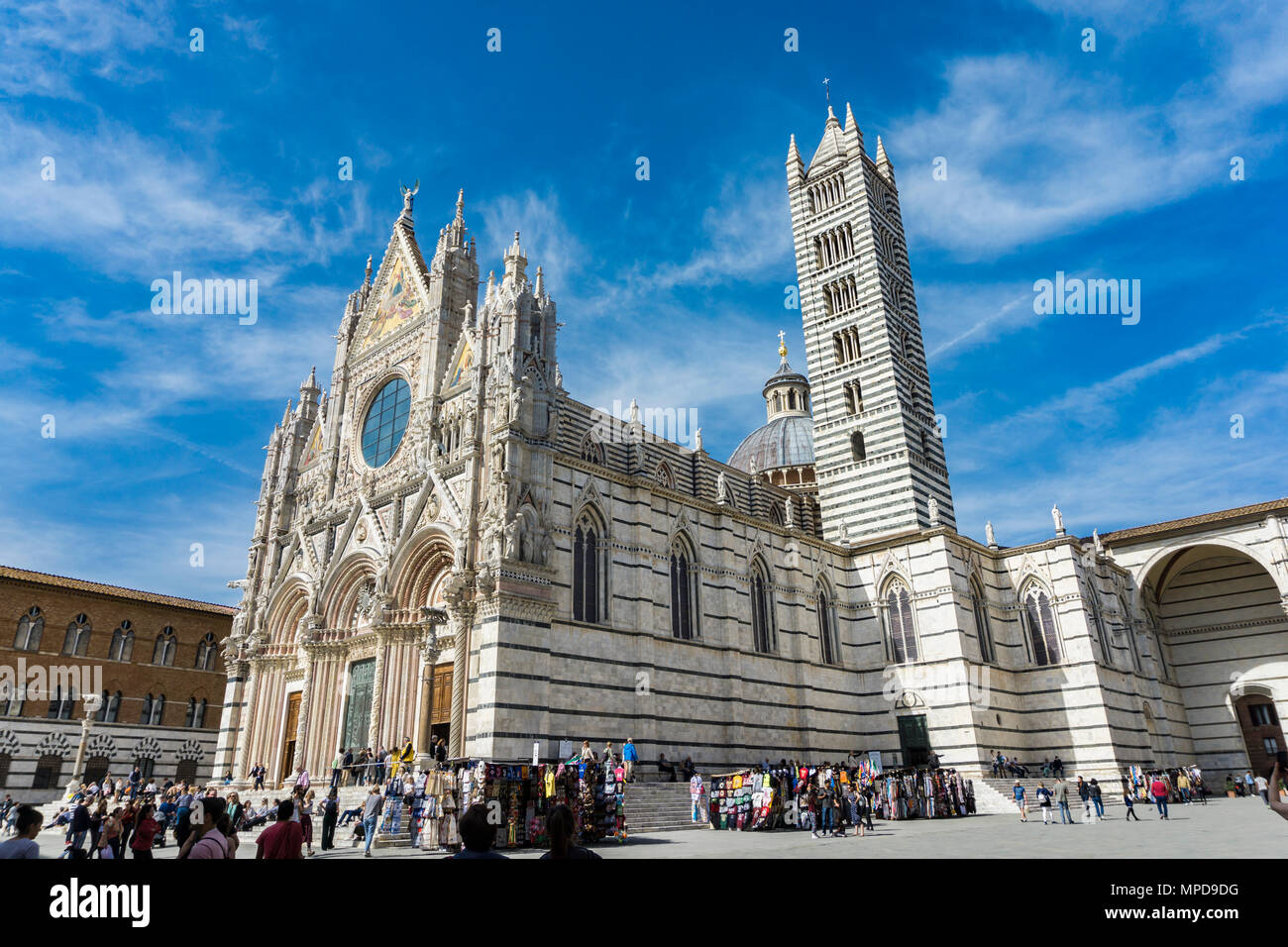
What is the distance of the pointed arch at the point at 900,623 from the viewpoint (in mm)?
31406

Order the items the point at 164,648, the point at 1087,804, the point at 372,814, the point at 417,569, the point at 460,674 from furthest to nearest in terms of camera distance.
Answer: the point at 164,648
the point at 417,569
the point at 460,674
the point at 1087,804
the point at 372,814

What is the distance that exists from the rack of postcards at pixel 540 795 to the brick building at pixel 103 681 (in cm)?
2598

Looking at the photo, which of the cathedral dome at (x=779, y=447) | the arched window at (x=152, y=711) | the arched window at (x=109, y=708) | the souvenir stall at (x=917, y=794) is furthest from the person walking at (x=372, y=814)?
the cathedral dome at (x=779, y=447)

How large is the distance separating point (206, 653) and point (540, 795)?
1165 inches

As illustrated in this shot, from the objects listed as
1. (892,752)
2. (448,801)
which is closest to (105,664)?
(448,801)

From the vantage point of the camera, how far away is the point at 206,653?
3881 cm

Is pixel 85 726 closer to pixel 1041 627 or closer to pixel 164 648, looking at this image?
pixel 164 648

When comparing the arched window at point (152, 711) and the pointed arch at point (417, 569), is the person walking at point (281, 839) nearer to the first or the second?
the pointed arch at point (417, 569)

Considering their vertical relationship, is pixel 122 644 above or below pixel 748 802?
above

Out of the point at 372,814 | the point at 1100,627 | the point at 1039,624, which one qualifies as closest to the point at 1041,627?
the point at 1039,624

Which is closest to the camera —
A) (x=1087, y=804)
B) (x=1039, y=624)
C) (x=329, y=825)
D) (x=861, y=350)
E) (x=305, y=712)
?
(x=329, y=825)
